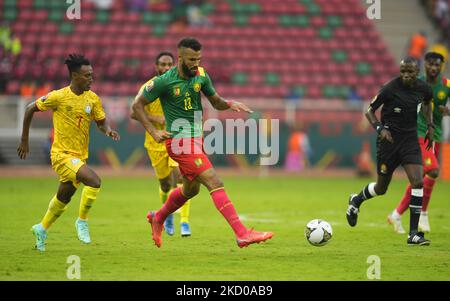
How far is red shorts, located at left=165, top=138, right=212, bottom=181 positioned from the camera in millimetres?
9586

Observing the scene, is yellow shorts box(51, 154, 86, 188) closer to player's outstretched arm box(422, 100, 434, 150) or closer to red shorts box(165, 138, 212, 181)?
red shorts box(165, 138, 212, 181)

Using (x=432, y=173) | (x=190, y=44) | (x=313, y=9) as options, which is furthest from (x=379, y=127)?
(x=313, y=9)

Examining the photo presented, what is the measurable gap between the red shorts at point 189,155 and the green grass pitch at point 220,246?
3.27ft

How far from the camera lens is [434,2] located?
3597 centimetres

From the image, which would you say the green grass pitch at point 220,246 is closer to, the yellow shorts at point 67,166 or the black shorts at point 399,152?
the yellow shorts at point 67,166

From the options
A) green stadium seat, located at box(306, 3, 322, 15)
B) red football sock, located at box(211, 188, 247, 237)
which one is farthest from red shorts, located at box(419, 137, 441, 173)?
green stadium seat, located at box(306, 3, 322, 15)

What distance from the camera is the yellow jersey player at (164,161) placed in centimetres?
1161

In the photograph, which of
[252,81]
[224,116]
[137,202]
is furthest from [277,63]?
[137,202]

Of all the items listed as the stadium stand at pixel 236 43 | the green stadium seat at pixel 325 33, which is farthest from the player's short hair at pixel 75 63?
the green stadium seat at pixel 325 33

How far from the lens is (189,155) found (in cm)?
961

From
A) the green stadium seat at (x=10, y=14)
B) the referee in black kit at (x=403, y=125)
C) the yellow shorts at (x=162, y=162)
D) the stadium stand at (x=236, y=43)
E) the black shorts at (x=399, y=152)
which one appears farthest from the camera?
the green stadium seat at (x=10, y=14)

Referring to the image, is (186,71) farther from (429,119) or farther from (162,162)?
(429,119)

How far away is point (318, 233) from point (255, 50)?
78.0 feet

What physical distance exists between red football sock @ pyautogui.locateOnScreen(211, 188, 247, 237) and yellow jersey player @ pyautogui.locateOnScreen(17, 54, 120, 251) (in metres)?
1.63
